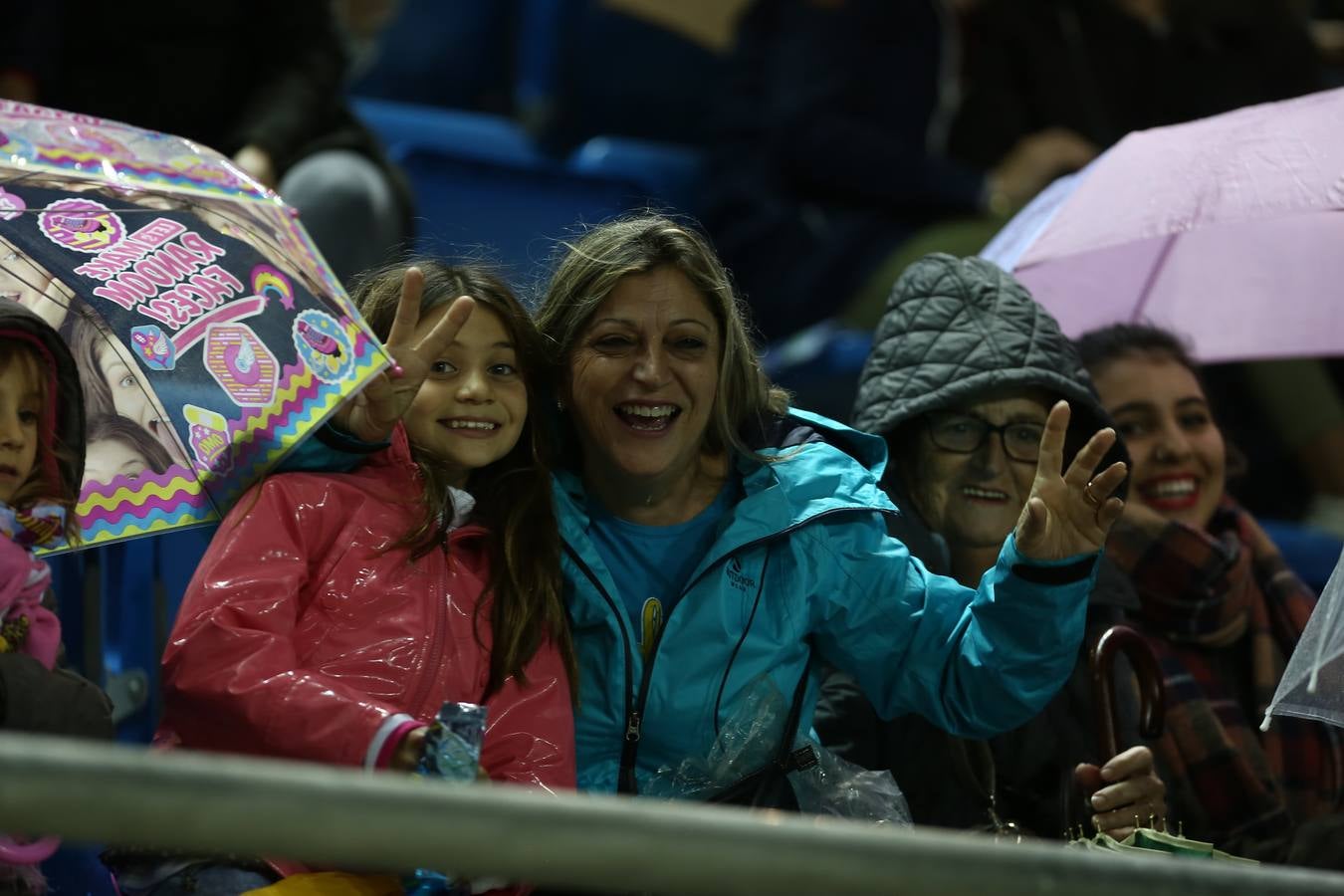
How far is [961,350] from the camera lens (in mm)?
2850

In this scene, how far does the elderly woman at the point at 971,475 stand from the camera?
2.66 metres

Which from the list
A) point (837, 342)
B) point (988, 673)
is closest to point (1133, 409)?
point (988, 673)

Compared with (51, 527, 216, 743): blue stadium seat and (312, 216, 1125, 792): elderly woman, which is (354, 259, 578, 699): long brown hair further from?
(51, 527, 216, 743): blue stadium seat

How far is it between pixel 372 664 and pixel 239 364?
0.45 meters

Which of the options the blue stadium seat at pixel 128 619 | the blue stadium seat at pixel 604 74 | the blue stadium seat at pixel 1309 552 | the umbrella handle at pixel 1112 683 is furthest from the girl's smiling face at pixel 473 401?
the blue stadium seat at pixel 604 74

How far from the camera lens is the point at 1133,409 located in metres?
3.21

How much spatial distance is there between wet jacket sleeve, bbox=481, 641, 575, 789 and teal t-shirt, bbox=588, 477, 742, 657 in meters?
0.22

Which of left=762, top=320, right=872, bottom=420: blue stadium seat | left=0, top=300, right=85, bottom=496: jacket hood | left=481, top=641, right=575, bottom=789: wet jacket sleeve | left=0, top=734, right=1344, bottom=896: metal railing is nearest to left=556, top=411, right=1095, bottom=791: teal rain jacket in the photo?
left=481, top=641, right=575, bottom=789: wet jacket sleeve

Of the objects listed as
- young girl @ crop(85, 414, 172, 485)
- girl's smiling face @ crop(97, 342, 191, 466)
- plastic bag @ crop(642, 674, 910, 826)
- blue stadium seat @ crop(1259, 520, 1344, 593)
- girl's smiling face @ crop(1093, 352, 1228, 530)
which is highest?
girl's smiling face @ crop(97, 342, 191, 466)

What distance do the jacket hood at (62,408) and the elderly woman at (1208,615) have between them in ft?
5.79

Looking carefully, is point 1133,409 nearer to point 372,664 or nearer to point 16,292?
point 372,664

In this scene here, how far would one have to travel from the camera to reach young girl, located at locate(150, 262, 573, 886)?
6.64ft

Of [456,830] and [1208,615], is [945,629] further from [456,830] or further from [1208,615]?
[456,830]

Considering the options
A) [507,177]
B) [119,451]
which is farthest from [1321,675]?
[507,177]
